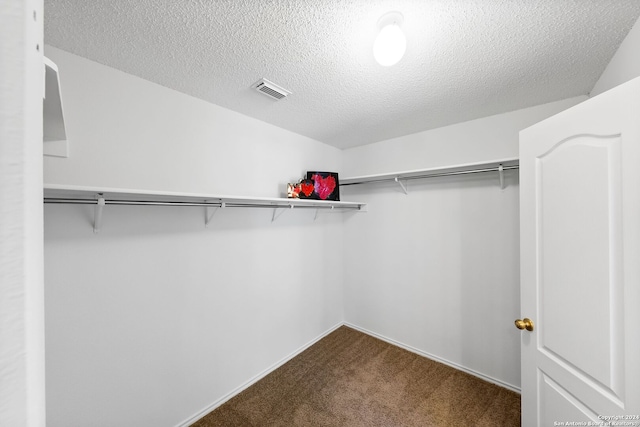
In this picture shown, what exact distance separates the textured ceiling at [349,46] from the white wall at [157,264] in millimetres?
240

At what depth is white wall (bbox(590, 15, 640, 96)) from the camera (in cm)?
109

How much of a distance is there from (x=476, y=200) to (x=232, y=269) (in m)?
2.12

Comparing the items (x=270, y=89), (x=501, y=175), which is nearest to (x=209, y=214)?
(x=270, y=89)

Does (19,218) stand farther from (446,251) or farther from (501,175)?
(446,251)

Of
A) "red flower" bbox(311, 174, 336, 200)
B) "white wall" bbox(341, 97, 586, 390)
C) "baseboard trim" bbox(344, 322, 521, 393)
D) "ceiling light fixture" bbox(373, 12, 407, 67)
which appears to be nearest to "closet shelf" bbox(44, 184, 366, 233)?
"red flower" bbox(311, 174, 336, 200)

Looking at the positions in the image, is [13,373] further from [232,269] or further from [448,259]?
[448,259]

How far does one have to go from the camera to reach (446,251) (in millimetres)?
2295

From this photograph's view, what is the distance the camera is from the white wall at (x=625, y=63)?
1095mm

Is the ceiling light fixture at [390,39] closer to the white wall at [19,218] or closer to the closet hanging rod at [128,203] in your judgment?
the white wall at [19,218]

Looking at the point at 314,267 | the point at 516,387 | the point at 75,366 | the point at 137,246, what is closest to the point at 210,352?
the point at 75,366

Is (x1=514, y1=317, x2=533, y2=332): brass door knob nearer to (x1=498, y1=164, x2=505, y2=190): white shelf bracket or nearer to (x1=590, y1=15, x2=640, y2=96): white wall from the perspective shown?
(x1=498, y1=164, x2=505, y2=190): white shelf bracket

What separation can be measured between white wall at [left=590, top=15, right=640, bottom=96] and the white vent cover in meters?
1.72

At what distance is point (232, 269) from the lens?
1950mm

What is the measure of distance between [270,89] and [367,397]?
2346 mm
